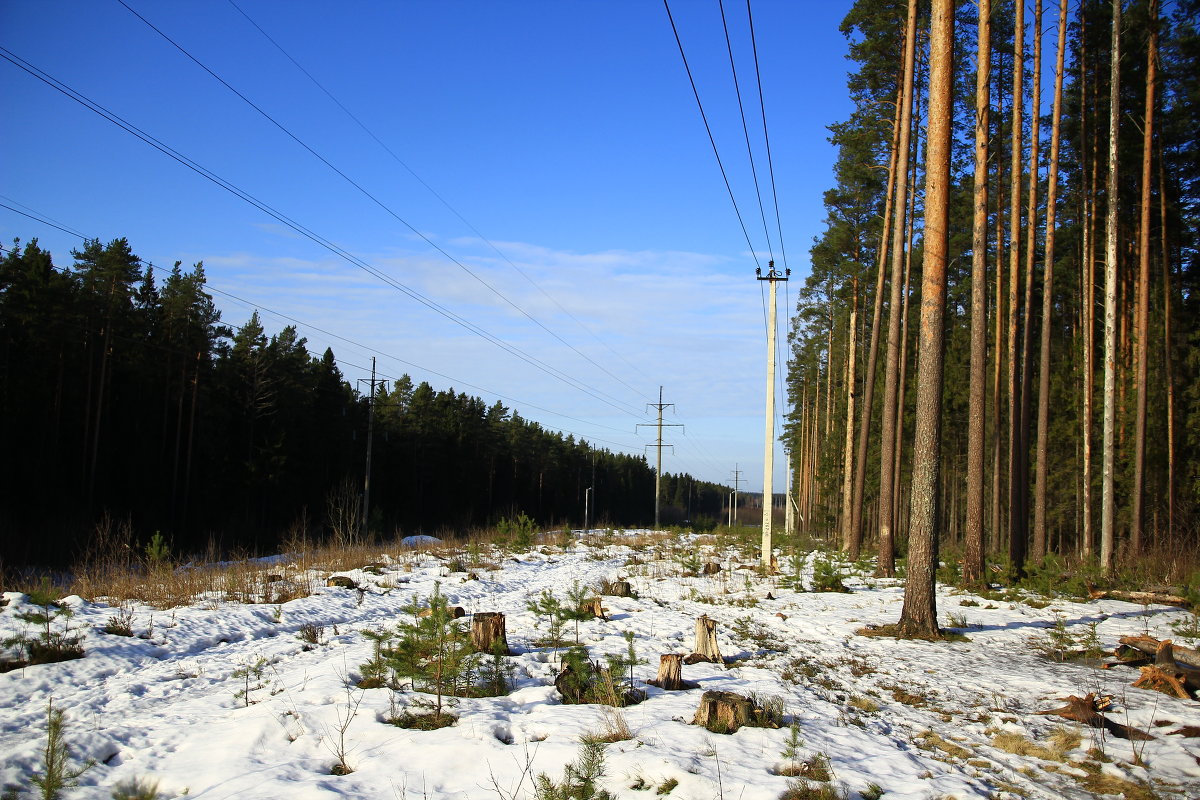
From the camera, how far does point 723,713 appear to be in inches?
200

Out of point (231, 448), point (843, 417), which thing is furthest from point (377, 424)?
point (843, 417)

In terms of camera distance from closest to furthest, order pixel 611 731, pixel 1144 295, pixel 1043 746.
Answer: pixel 611 731 → pixel 1043 746 → pixel 1144 295

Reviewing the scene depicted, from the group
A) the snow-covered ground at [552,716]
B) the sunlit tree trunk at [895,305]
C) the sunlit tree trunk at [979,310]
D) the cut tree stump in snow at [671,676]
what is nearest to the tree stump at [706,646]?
the snow-covered ground at [552,716]

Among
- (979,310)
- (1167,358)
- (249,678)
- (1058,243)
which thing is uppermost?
(1058,243)

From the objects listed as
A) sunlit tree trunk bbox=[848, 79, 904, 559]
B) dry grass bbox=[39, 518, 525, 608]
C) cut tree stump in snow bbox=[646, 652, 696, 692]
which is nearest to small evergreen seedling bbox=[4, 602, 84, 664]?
dry grass bbox=[39, 518, 525, 608]

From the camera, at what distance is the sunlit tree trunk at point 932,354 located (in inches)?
360

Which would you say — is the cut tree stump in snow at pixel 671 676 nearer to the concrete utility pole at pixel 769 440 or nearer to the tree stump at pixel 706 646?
the tree stump at pixel 706 646

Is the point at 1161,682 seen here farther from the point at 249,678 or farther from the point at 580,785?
the point at 249,678

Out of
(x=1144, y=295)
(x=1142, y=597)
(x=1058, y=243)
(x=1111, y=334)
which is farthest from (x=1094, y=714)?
(x=1058, y=243)

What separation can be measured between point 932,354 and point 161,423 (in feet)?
117

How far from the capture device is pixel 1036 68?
1720 cm

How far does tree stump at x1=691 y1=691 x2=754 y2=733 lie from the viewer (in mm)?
5027

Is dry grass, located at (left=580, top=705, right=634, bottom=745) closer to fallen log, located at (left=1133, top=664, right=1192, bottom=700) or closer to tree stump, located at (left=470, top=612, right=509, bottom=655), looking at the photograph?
tree stump, located at (left=470, top=612, right=509, bottom=655)

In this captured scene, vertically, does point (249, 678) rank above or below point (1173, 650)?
below
